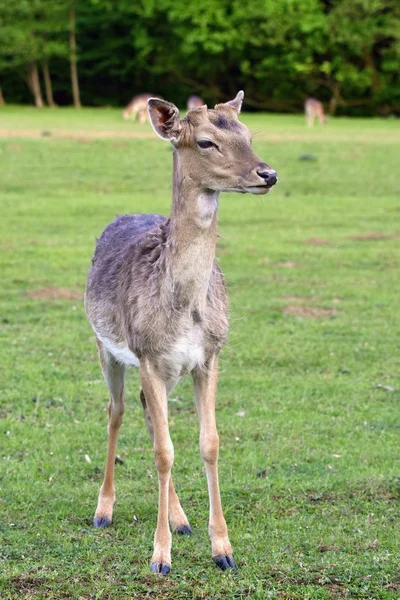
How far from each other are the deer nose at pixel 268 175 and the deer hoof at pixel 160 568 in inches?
81.4

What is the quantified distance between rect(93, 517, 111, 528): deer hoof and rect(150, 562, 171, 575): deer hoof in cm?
88

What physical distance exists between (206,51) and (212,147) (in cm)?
4977

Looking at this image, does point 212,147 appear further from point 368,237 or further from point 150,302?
point 368,237

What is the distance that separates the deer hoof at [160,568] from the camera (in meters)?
5.36

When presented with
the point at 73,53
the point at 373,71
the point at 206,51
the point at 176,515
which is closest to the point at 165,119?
the point at 176,515

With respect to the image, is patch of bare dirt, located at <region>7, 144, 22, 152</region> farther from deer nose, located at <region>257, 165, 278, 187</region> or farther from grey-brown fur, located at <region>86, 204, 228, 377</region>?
deer nose, located at <region>257, 165, 278, 187</region>

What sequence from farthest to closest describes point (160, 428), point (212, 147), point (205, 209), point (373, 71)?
point (373, 71) < point (160, 428) < point (205, 209) < point (212, 147)

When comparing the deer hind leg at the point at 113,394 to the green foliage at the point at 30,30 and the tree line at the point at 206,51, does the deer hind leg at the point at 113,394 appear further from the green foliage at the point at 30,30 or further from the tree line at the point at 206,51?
the green foliage at the point at 30,30

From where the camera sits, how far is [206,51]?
53.6 metres

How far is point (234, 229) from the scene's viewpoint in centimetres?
1781

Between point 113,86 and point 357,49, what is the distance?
15.8 m

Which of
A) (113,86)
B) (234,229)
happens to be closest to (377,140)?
(234,229)

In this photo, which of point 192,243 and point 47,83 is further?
point 47,83

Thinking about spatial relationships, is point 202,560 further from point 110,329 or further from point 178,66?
point 178,66
